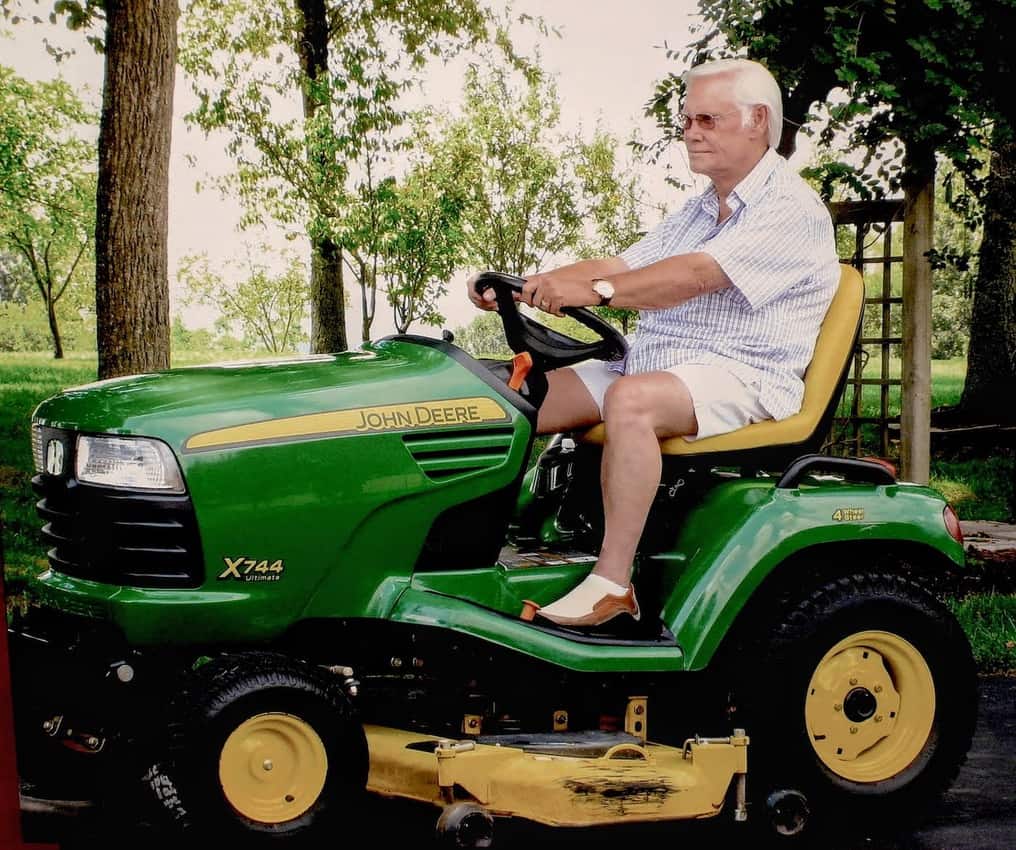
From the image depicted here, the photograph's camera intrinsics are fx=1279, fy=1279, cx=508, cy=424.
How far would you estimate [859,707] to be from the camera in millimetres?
3396

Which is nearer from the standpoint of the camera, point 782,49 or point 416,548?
point 416,548

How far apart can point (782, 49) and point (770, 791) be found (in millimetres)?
3492

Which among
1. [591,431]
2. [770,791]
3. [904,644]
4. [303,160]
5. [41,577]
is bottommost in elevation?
[770,791]

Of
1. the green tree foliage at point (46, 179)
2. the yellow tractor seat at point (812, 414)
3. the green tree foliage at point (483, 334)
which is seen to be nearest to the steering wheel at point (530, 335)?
the yellow tractor seat at point (812, 414)

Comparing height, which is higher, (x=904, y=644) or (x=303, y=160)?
(x=303, y=160)

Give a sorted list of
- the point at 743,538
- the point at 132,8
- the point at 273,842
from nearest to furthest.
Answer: the point at 273,842, the point at 743,538, the point at 132,8

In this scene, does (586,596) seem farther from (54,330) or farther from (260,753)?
(54,330)

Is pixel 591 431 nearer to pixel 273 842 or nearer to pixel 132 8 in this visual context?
pixel 273 842

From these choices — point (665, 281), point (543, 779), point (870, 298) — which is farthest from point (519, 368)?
point (870, 298)

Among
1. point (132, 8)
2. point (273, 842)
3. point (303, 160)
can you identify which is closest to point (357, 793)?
point (273, 842)

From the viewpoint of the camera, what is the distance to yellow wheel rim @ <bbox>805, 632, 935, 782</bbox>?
132 inches

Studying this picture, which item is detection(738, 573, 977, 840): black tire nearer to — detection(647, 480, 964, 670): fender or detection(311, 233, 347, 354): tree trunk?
detection(647, 480, 964, 670): fender

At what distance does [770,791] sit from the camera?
3.28 metres

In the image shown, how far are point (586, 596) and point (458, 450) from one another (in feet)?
1.63
